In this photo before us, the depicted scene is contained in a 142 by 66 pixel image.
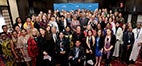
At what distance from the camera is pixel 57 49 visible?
3.90 m

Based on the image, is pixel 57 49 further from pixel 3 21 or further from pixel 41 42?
pixel 3 21

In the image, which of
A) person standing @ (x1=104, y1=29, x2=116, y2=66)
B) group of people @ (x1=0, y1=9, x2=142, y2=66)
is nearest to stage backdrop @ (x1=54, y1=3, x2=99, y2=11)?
group of people @ (x1=0, y1=9, x2=142, y2=66)

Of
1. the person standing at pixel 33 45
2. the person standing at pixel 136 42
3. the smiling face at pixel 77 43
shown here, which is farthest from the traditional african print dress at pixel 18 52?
the person standing at pixel 136 42

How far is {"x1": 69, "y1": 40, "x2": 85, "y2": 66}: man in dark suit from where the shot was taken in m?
3.77

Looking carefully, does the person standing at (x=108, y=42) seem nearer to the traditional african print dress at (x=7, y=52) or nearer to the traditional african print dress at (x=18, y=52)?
the traditional african print dress at (x=18, y=52)

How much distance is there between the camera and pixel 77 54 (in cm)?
378

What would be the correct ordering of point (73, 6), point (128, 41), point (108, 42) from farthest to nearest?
point (73, 6) < point (128, 41) < point (108, 42)

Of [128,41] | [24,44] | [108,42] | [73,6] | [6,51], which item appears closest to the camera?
[6,51]

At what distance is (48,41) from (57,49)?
35 cm

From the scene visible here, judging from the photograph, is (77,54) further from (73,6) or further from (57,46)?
(73,6)

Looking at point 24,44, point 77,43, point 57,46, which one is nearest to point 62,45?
point 57,46

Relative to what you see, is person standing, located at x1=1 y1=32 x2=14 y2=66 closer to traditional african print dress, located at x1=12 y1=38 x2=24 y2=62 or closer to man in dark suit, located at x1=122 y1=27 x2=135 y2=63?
traditional african print dress, located at x1=12 y1=38 x2=24 y2=62

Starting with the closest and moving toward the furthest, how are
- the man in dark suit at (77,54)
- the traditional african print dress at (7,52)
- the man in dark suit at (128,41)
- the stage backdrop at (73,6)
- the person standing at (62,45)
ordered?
1. the traditional african print dress at (7,52)
2. the man in dark suit at (77,54)
3. the person standing at (62,45)
4. the man in dark suit at (128,41)
5. the stage backdrop at (73,6)

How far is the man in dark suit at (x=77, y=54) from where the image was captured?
377 cm
